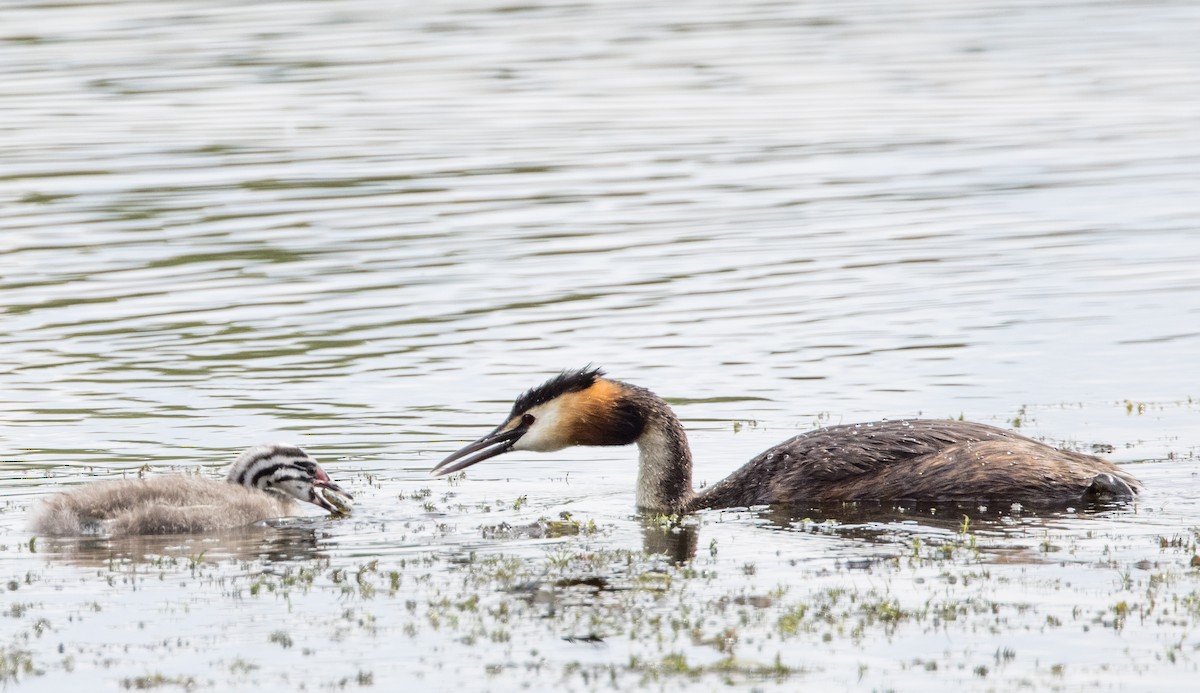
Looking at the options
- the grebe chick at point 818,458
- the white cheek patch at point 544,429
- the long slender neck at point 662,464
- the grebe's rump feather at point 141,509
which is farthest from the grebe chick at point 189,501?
the long slender neck at point 662,464

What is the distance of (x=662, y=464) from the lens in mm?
12414

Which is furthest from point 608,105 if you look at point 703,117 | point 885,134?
point 885,134

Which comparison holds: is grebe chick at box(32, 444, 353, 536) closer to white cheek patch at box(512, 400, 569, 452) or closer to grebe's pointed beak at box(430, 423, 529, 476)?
grebe's pointed beak at box(430, 423, 529, 476)

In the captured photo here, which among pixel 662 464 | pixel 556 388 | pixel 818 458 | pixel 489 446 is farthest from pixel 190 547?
pixel 818 458

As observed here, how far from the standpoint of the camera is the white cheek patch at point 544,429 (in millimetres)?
12508

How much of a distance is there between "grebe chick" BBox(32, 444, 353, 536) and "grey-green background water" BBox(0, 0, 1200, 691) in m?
0.18

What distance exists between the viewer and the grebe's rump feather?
1152 cm

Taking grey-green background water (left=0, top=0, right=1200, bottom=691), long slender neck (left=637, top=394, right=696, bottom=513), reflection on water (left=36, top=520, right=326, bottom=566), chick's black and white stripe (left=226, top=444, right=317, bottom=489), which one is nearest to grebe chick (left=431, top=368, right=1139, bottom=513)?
long slender neck (left=637, top=394, right=696, bottom=513)

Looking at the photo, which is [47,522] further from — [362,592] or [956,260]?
[956,260]

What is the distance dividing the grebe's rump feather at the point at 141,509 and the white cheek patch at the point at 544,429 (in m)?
1.77

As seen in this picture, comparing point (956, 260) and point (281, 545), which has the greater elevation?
point (956, 260)

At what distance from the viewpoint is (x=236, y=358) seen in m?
17.6

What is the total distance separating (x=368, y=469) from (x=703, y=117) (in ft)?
59.4

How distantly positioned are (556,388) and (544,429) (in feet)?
0.87
